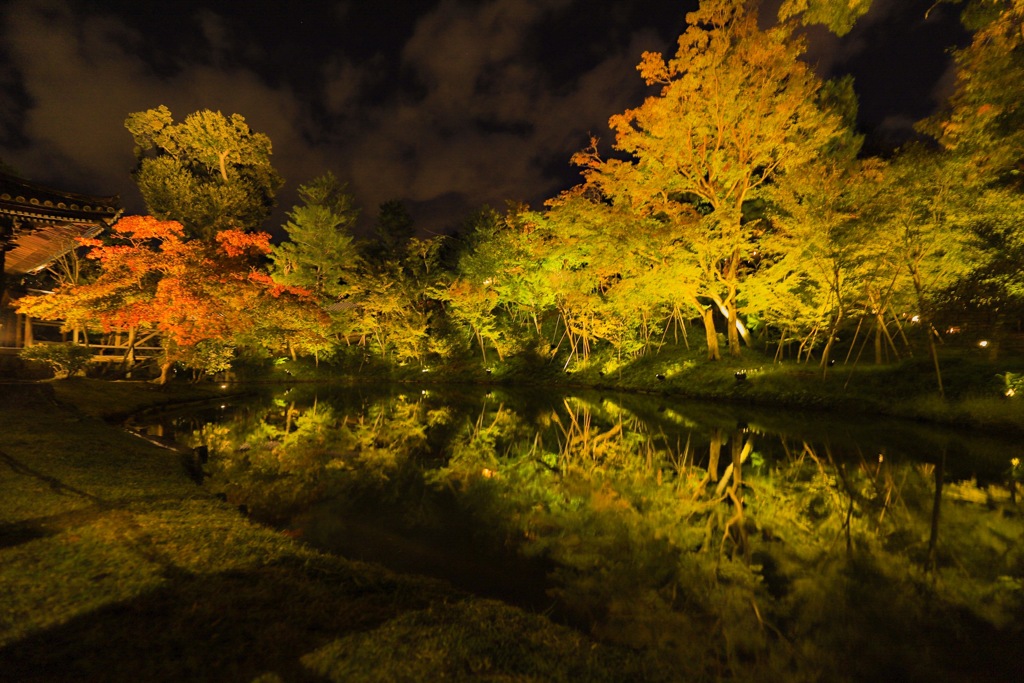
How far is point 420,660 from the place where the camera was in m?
2.85

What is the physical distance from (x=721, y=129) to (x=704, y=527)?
1711 centimetres

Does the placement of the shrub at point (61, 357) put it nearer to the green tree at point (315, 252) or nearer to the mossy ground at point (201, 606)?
the mossy ground at point (201, 606)

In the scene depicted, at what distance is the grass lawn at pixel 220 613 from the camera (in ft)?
8.76

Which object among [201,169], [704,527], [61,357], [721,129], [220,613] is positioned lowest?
[704,527]

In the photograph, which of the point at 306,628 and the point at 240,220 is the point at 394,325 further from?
the point at 306,628

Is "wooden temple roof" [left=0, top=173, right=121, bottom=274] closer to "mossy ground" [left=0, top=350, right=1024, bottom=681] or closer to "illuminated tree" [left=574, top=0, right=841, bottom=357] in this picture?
"mossy ground" [left=0, top=350, right=1024, bottom=681]

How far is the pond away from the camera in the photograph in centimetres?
361

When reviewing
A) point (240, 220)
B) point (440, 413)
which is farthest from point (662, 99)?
point (240, 220)

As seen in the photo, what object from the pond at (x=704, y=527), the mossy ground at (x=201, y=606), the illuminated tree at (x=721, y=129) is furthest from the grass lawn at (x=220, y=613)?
the illuminated tree at (x=721, y=129)

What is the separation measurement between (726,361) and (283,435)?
17605 millimetres

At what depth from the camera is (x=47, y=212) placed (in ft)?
24.7

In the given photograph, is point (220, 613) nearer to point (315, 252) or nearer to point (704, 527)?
point (704, 527)

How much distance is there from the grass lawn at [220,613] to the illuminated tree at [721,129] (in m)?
16.8

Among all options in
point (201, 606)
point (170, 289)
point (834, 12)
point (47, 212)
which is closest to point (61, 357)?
point (170, 289)
